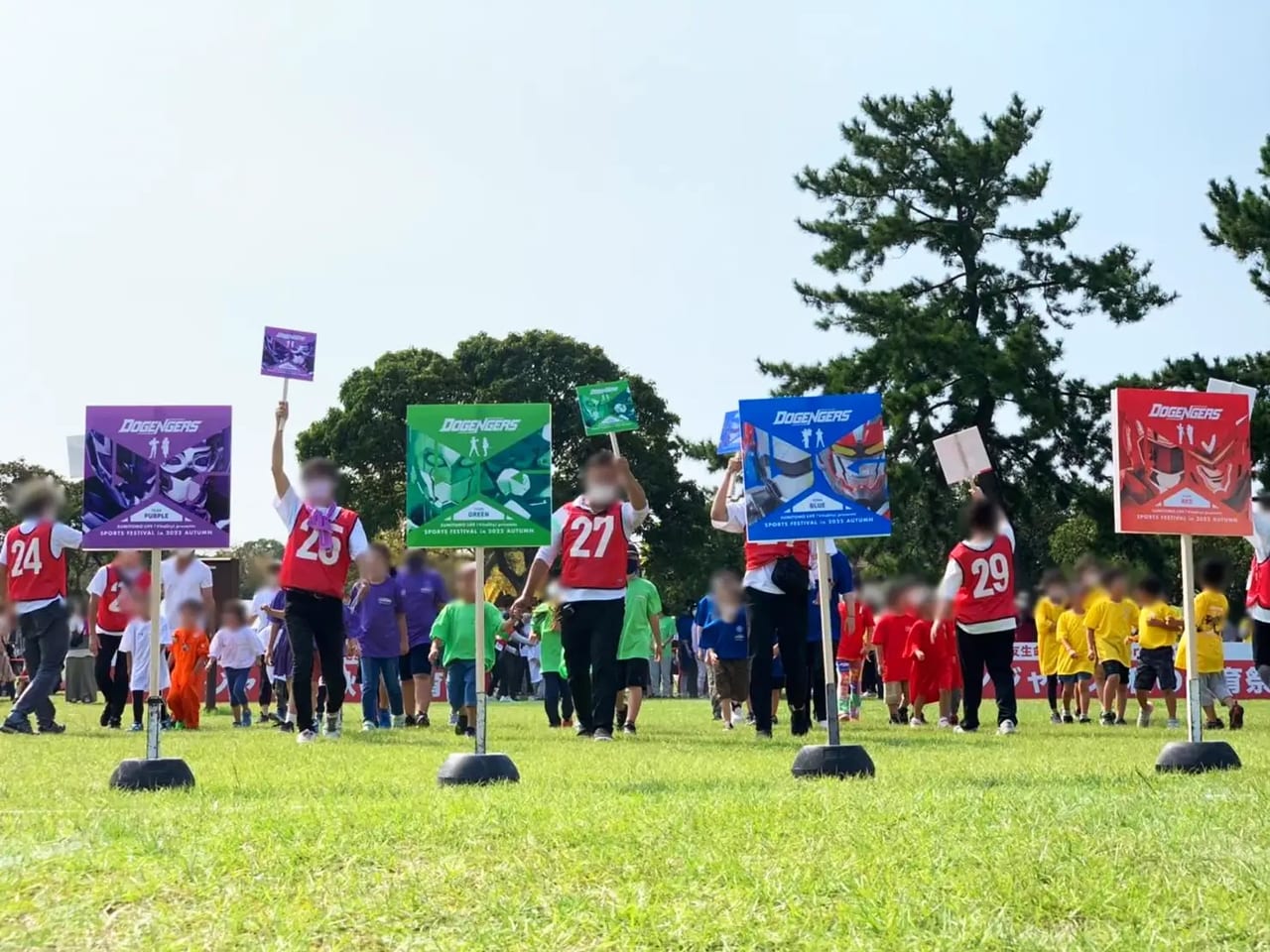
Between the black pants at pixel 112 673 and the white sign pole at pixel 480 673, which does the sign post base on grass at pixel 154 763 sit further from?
the black pants at pixel 112 673

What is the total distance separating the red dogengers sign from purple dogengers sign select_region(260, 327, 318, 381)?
578cm

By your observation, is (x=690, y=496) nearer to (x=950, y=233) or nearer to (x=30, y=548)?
(x=950, y=233)

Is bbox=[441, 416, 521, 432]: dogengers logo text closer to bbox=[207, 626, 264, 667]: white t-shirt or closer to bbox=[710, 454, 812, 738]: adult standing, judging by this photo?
bbox=[710, 454, 812, 738]: adult standing

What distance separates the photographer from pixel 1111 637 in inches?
648

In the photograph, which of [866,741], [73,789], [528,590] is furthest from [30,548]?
[866,741]

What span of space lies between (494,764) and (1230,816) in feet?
11.8

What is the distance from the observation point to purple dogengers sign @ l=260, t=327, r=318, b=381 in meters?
11.3

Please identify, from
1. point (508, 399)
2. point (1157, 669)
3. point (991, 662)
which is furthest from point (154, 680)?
point (508, 399)

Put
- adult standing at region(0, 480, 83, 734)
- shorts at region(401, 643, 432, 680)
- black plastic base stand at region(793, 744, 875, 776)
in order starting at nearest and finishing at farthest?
black plastic base stand at region(793, 744, 875, 776) → adult standing at region(0, 480, 83, 734) → shorts at region(401, 643, 432, 680)

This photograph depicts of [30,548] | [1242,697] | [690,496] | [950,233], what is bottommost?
[1242,697]

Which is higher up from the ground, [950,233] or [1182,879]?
[950,233]

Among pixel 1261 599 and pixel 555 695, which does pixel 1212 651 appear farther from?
pixel 555 695

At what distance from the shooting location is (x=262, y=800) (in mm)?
7137

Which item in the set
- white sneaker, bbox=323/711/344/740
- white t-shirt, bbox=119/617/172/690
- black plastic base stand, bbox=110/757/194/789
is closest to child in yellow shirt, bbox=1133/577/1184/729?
white sneaker, bbox=323/711/344/740
